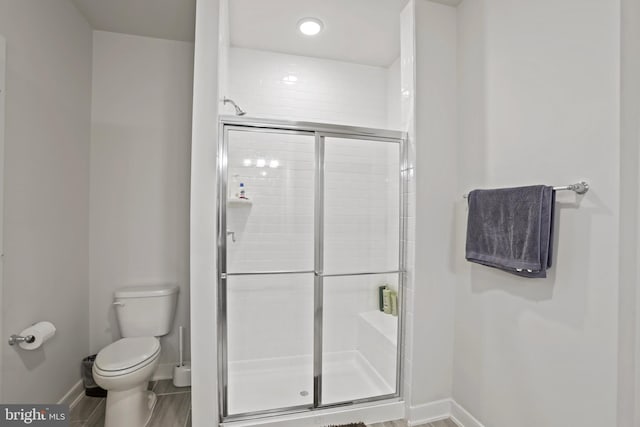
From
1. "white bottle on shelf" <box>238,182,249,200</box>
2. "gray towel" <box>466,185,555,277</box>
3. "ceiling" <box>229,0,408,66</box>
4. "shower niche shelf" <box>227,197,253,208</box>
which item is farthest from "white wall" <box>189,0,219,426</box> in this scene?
"gray towel" <box>466,185,555,277</box>

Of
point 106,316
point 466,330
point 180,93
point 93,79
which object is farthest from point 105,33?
point 466,330

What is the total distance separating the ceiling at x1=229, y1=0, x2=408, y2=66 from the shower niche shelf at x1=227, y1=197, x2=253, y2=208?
129 cm

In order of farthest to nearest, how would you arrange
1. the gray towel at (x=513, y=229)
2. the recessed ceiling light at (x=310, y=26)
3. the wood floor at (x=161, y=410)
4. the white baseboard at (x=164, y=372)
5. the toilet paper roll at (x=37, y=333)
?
the white baseboard at (x=164, y=372) < the recessed ceiling light at (x=310, y=26) < the wood floor at (x=161, y=410) < the toilet paper roll at (x=37, y=333) < the gray towel at (x=513, y=229)

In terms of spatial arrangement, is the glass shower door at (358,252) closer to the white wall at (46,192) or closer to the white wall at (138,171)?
the white wall at (138,171)

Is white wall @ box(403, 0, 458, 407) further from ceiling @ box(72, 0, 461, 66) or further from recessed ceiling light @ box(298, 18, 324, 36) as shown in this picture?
recessed ceiling light @ box(298, 18, 324, 36)

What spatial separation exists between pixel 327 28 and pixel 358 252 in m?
1.66

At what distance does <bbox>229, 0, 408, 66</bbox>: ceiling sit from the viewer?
1981 mm

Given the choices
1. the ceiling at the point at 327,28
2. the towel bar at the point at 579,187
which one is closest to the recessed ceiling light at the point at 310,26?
the ceiling at the point at 327,28

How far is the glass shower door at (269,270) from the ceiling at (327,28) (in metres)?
0.89

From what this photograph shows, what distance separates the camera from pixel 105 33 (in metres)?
2.28

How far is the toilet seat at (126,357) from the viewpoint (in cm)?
166

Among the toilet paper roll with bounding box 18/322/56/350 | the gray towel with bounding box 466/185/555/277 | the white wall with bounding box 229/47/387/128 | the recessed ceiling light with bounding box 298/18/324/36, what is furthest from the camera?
the white wall with bounding box 229/47/387/128

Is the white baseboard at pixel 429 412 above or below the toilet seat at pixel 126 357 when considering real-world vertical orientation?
below

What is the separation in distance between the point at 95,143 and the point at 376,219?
2.18m
